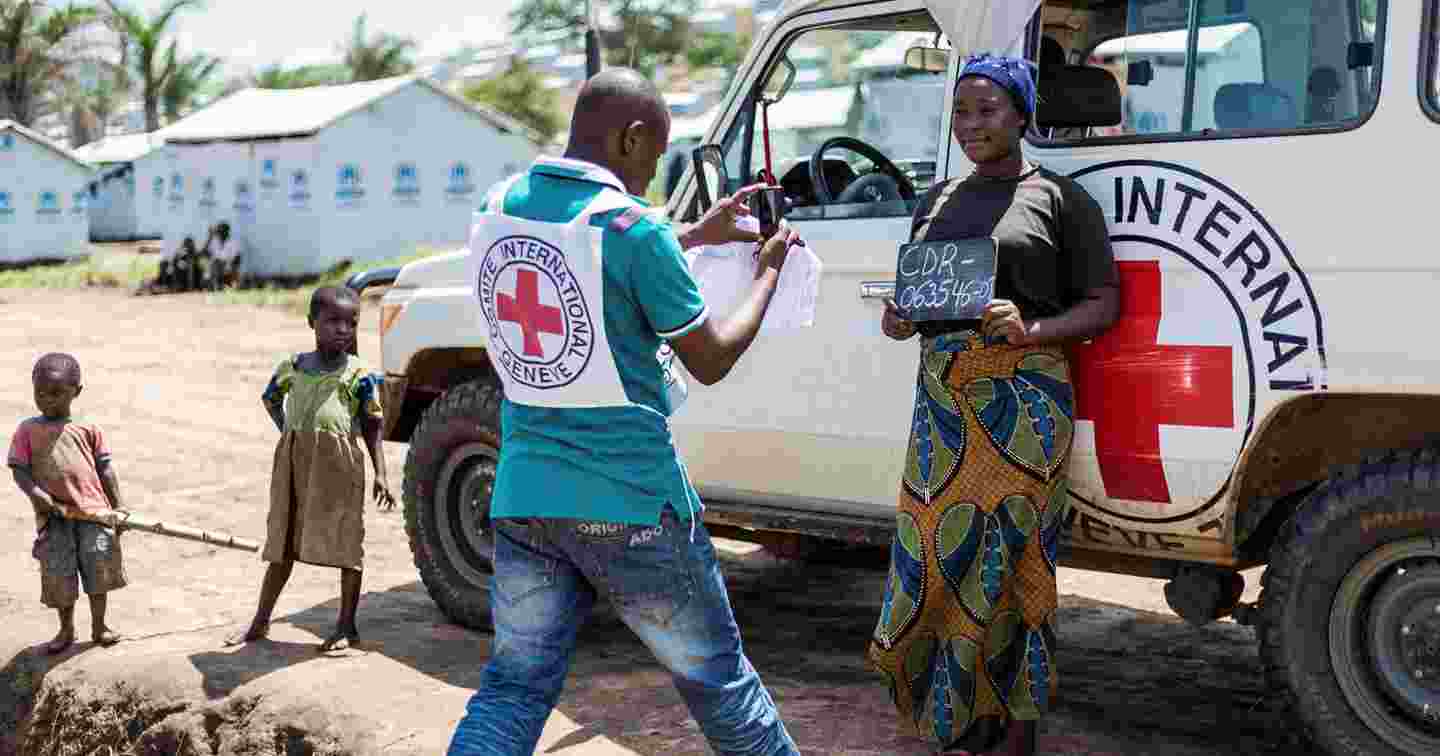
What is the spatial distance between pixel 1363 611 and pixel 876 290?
1.56 m

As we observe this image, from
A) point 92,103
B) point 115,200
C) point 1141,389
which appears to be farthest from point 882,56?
point 92,103

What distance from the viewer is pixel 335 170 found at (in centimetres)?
2642

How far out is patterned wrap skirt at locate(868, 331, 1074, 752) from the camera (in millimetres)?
4184

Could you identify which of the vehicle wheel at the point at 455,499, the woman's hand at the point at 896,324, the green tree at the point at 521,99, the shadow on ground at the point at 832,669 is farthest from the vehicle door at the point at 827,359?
the green tree at the point at 521,99

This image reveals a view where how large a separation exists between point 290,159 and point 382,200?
164 cm

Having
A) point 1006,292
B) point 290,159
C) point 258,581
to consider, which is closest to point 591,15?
point 258,581

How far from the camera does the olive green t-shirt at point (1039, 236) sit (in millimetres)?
4137

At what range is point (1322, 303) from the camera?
12.9ft

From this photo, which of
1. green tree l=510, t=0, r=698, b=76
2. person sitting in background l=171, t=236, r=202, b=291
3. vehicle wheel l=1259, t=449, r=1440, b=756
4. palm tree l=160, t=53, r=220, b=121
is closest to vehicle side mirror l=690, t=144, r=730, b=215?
vehicle wheel l=1259, t=449, r=1440, b=756

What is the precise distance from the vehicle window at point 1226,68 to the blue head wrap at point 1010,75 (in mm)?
256

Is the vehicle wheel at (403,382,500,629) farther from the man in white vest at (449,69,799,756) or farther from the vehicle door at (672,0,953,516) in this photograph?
the man in white vest at (449,69,799,756)

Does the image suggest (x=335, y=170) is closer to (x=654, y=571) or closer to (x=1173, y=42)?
(x=1173, y=42)

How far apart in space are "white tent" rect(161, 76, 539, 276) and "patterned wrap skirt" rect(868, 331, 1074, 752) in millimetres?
22889

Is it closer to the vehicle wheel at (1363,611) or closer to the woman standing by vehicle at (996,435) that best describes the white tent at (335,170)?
the woman standing by vehicle at (996,435)
